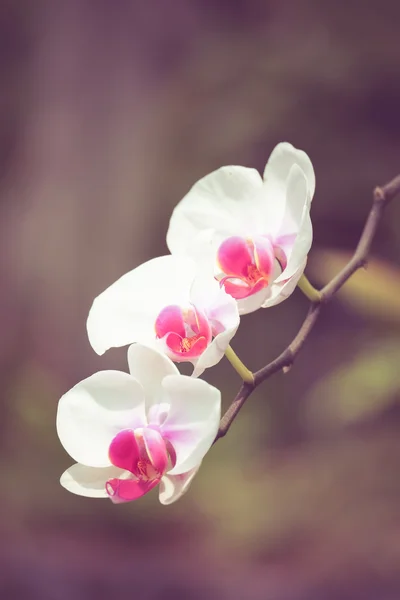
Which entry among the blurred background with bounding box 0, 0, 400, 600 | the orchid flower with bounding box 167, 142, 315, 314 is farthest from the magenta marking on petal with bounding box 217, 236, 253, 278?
the blurred background with bounding box 0, 0, 400, 600

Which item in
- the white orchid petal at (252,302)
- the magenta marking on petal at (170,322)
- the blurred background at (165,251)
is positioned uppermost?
the magenta marking on petal at (170,322)

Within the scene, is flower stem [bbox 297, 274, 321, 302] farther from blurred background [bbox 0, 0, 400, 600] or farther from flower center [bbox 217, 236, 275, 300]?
blurred background [bbox 0, 0, 400, 600]

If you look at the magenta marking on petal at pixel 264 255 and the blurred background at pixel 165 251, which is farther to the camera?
the blurred background at pixel 165 251

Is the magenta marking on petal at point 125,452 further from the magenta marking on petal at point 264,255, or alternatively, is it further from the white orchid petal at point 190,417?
the magenta marking on petal at point 264,255

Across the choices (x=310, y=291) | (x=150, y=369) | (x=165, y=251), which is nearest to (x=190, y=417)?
(x=150, y=369)

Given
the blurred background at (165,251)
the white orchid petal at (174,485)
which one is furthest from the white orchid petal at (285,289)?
the blurred background at (165,251)
